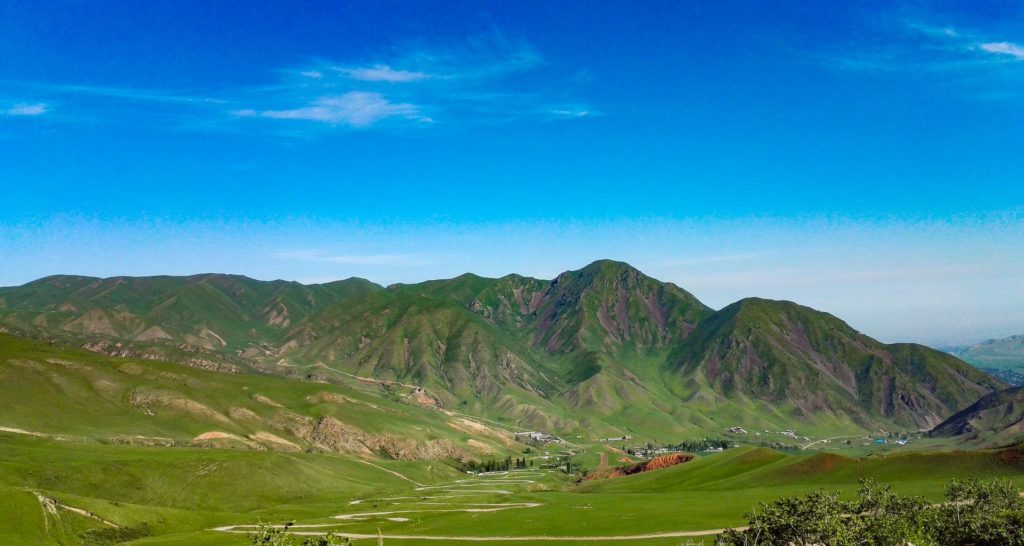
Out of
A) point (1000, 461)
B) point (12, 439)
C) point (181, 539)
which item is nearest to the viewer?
point (181, 539)

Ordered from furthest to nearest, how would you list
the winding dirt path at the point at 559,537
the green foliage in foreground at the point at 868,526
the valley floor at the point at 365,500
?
the valley floor at the point at 365,500
the winding dirt path at the point at 559,537
the green foliage in foreground at the point at 868,526

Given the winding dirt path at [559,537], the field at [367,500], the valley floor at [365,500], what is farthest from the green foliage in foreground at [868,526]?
the field at [367,500]

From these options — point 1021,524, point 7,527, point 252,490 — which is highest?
point 1021,524

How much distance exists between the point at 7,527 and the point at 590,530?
3781 inches

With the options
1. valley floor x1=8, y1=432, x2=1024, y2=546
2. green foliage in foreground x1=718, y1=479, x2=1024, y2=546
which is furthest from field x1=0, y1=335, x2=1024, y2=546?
green foliage in foreground x1=718, y1=479, x2=1024, y2=546

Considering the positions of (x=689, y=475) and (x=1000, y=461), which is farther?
(x=689, y=475)

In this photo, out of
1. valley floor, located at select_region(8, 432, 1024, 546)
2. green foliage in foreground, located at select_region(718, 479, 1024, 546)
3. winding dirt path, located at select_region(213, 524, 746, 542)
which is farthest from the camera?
valley floor, located at select_region(8, 432, 1024, 546)

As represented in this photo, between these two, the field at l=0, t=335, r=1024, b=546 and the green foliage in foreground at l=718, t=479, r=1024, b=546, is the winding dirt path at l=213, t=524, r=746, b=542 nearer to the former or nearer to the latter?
the field at l=0, t=335, r=1024, b=546

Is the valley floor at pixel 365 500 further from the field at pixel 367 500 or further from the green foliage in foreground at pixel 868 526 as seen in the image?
the green foliage in foreground at pixel 868 526

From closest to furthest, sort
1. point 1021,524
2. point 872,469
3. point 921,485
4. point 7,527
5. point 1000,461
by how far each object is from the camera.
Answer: point 1021,524 < point 7,527 < point 921,485 < point 1000,461 < point 872,469

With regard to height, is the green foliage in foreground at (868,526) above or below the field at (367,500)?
above

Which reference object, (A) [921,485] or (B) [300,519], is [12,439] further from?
(A) [921,485]

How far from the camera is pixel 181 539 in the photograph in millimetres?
115125

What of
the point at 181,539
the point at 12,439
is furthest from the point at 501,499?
the point at 12,439
